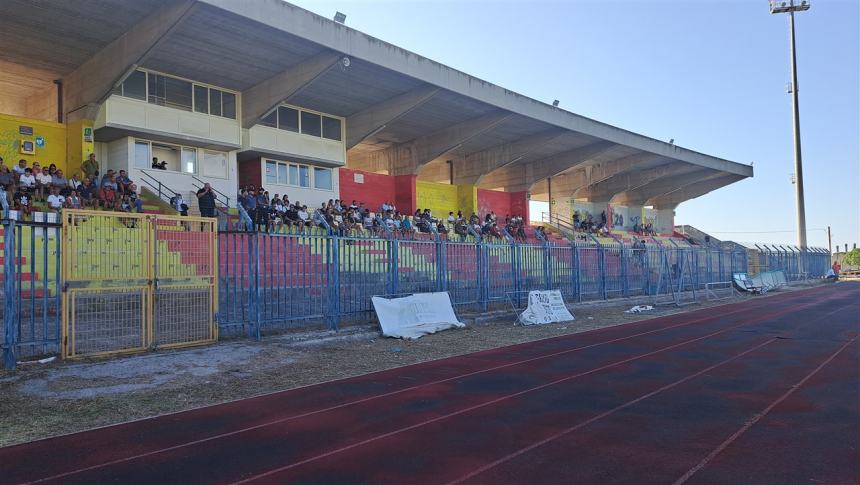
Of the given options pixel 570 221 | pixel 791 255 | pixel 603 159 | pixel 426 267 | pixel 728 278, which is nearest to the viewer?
pixel 426 267

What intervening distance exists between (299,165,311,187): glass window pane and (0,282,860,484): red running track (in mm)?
19524

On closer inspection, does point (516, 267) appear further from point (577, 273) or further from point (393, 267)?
point (393, 267)

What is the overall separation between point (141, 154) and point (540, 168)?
26.1 metres

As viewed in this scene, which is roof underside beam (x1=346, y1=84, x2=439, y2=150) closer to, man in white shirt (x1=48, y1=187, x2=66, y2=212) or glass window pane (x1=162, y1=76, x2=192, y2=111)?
glass window pane (x1=162, y1=76, x2=192, y2=111)

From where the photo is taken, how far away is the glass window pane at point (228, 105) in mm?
24438

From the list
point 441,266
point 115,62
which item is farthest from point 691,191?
point 115,62

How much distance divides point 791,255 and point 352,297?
3619 cm

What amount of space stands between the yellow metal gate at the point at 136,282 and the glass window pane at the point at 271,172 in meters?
15.6

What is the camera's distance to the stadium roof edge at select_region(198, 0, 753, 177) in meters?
19.0

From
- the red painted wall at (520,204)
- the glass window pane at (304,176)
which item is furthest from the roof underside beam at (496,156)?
the glass window pane at (304,176)

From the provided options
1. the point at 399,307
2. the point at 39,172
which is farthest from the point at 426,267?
the point at 39,172

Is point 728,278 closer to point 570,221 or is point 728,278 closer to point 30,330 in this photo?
point 570,221

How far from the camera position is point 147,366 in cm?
923

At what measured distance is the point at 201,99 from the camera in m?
23.7
